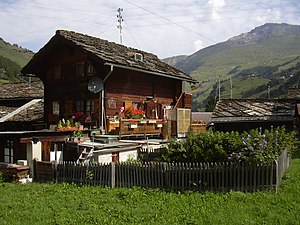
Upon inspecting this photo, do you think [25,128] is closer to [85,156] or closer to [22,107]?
[22,107]

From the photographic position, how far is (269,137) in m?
13.2

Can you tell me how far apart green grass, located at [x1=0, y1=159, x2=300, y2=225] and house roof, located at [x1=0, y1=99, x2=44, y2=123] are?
14262mm

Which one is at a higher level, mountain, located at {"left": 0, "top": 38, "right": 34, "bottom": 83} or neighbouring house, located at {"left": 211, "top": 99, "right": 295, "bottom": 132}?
mountain, located at {"left": 0, "top": 38, "right": 34, "bottom": 83}

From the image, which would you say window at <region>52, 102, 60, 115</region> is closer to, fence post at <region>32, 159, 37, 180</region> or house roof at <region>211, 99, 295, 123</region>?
fence post at <region>32, 159, 37, 180</region>

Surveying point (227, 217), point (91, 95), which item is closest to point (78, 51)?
point (91, 95)

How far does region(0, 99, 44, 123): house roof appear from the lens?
25516mm

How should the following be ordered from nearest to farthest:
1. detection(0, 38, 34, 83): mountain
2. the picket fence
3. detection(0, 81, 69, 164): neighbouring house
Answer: the picket fence < detection(0, 81, 69, 164): neighbouring house < detection(0, 38, 34, 83): mountain

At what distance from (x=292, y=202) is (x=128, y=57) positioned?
1599cm

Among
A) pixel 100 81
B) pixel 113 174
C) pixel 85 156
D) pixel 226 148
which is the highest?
pixel 100 81

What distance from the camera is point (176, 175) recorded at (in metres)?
11.8

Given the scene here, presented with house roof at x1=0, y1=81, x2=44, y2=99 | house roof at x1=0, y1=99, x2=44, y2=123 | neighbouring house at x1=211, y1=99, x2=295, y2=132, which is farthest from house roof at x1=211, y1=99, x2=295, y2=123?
house roof at x1=0, y1=81, x2=44, y2=99

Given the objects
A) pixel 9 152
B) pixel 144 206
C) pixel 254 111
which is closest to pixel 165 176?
pixel 144 206

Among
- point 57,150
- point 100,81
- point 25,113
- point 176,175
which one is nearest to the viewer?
point 176,175

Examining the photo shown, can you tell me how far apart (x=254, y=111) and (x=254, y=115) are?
2.97 ft
